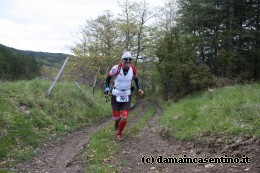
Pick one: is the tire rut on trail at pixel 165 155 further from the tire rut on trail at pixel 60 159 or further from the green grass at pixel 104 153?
the tire rut on trail at pixel 60 159

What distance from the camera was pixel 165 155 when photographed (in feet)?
24.3

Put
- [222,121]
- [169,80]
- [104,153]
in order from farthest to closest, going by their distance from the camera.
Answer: [169,80] < [222,121] < [104,153]

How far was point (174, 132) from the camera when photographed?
32.4 feet

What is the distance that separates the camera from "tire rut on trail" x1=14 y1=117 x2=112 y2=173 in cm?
696

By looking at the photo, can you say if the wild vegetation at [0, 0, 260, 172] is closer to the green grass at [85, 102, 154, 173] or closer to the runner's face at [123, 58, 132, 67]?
the green grass at [85, 102, 154, 173]

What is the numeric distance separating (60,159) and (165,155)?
8.99 feet

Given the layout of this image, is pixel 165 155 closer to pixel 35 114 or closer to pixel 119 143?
pixel 119 143

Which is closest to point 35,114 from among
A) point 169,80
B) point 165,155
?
point 165,155

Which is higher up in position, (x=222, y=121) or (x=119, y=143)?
(x=222, y=121)

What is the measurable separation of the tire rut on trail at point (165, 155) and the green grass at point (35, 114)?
2.73 meters

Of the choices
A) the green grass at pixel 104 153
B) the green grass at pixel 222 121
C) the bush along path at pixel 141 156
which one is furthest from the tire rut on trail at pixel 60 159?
the green grass at pixel 222 121

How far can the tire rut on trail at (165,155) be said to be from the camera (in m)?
5.73

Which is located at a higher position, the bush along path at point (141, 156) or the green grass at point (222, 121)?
the green grass at point (222, 121)

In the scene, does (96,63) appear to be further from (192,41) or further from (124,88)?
(124,88)
